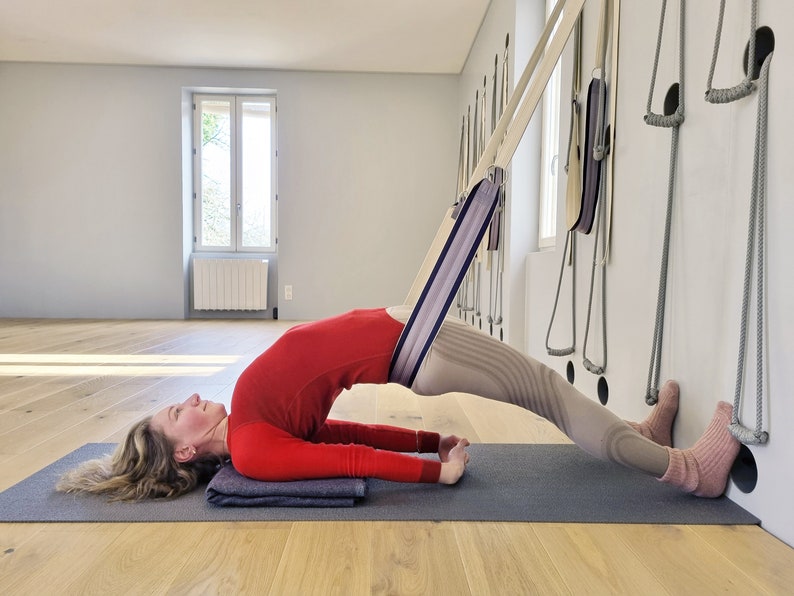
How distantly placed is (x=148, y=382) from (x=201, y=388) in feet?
1.09

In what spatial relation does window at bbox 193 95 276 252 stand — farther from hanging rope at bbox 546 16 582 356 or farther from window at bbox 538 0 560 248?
hanging rope at bbox 546 16 582 356

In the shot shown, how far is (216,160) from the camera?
22.3ft

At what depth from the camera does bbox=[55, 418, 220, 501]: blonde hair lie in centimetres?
149

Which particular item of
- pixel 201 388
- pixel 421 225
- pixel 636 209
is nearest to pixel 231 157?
pixel 421 225

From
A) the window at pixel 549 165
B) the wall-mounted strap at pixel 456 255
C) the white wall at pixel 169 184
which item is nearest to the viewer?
the wall-mounted strap at pixel 456 255

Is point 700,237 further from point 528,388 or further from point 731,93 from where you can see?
point 528,388

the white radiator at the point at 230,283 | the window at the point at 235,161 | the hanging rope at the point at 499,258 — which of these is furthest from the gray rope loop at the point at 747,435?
the window at the point at 235,161

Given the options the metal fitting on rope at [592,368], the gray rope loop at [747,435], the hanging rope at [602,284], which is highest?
the hanging rope at [602,284]

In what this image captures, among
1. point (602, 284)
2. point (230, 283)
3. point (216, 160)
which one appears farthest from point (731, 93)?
point (216, 160)

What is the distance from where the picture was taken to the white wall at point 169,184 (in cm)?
668

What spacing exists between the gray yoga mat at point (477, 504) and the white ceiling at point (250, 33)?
14.0ft

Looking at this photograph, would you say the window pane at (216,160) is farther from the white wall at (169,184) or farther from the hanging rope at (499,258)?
the hanging rope at (499,258)

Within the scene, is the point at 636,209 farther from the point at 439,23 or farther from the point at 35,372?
the point at 439,23

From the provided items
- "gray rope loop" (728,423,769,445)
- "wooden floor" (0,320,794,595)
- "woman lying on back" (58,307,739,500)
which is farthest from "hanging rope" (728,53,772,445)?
"wooden floor" (0,320,794,595)
